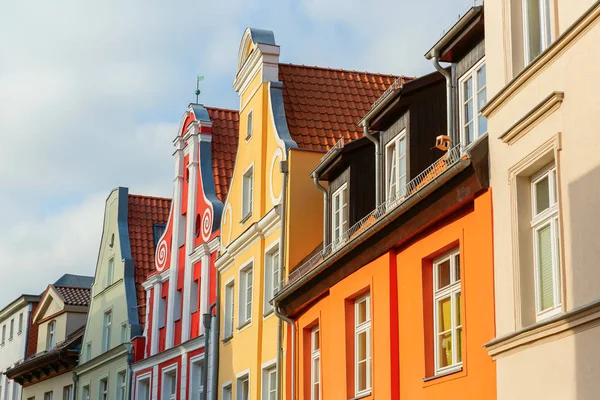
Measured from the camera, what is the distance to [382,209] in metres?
19.2

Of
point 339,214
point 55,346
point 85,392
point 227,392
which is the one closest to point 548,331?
point 339,214

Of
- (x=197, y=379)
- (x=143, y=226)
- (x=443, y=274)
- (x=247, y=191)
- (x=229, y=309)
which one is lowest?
(x=443, y=274)

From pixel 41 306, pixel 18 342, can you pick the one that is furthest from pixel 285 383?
pixel 18 342

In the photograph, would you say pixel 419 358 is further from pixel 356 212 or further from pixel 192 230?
pixel 192 230

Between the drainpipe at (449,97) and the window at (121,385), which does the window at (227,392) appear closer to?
the window at (121,385)

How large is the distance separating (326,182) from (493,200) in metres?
10.2

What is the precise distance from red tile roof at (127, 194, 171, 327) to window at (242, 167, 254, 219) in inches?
493

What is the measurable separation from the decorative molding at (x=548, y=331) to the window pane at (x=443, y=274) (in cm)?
251

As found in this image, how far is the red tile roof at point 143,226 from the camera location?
40.7 metres

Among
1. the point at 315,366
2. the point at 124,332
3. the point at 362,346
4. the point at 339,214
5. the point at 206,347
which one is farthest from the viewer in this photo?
the point at 124,332

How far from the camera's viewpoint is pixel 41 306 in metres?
51.3

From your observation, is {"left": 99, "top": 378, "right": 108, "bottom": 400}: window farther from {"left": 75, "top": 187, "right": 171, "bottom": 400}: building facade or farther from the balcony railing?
the balcony railing

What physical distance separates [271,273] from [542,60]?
45.2ft

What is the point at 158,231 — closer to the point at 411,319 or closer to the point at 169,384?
the point at 169,384
